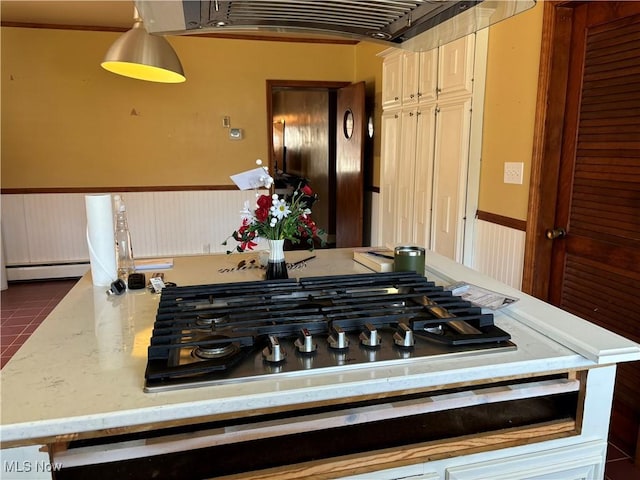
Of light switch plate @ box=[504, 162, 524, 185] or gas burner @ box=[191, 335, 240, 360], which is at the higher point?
light switch plate @ box=[504, 162, 524, 185]

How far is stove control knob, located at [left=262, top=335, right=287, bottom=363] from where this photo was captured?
953 millimetres

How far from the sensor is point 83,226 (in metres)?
4.83

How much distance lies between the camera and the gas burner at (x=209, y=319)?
112 centimetres

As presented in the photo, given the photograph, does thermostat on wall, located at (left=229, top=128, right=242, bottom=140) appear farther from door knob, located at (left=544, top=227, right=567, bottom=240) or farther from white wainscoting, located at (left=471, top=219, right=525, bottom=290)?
door knob, located at (left=544, top=227, right=567, bottom=240)

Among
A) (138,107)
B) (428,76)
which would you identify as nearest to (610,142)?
(428,76)

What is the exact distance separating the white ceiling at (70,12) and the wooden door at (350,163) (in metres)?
2.15

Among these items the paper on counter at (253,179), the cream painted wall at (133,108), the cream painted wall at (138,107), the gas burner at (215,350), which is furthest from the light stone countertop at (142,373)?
the cream painted wall at (133,108)

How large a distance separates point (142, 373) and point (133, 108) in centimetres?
444

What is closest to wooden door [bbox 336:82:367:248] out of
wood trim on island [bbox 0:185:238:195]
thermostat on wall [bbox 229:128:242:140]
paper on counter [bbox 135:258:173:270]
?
thermostat on wall [bbox 229:128:242:140]

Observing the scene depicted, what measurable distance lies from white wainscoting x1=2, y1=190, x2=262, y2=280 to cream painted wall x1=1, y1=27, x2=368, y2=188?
0.17m

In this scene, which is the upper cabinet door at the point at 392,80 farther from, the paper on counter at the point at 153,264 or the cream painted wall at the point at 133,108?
the paper on counter at the point at 153,264

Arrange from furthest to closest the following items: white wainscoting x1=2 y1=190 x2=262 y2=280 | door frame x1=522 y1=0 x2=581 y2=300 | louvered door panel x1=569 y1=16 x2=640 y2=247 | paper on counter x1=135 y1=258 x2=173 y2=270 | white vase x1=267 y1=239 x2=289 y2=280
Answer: white wainscoting x1=2 y1=190 x2=262 y2=280, door frame x1=522 y1=0 x2=581 y2=300, louvered door panel x1=569 y1=16 x2=640 y2=247, paper on counter x1=135 y1=258 x2=173 y2=270, white vase x1=267 y1=239 x2=289 y2=280

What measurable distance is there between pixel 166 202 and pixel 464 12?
14.0 ft

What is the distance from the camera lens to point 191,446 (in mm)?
871
